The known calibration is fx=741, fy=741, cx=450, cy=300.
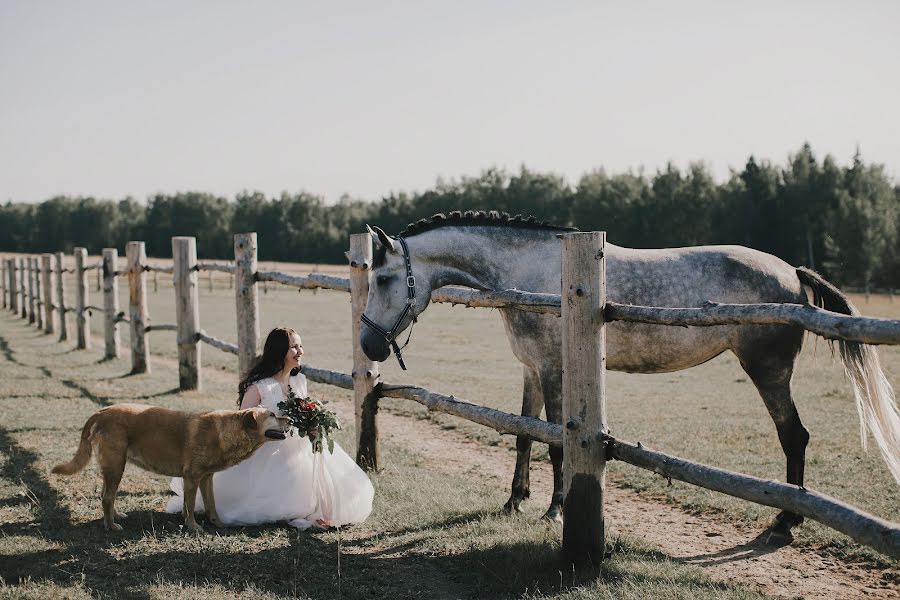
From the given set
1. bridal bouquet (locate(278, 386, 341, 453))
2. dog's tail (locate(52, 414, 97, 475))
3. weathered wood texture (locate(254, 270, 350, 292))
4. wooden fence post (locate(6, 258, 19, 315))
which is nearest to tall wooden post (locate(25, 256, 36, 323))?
wooden fence post (locate(6, 258, 19, 315))

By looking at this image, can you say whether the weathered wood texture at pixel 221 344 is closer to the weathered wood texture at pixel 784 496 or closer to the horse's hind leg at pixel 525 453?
the horse's hind leg at pixel 525 453

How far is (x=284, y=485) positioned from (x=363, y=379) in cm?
155

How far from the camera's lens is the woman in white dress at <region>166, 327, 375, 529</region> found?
511cm

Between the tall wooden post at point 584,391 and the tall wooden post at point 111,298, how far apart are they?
11.4 m

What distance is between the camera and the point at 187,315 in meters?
10.6

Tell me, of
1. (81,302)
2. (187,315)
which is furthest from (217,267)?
(81,302)

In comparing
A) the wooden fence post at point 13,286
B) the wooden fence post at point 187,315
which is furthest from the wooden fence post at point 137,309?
the wooden fence post at point 13,286

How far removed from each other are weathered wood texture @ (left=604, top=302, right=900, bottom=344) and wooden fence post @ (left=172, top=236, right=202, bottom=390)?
Answer: 799 centimetres

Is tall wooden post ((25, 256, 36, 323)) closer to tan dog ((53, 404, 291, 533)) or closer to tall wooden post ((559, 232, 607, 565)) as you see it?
tan dog ((53, 404, 291, 533))

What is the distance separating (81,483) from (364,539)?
104 inches

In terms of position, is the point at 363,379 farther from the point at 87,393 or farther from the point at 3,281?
the point at 3,281

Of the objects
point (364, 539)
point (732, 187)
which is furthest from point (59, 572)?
point (732, 187)

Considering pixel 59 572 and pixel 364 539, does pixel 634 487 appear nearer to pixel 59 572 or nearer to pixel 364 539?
pixel 364 539

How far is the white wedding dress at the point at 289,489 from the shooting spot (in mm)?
5105
